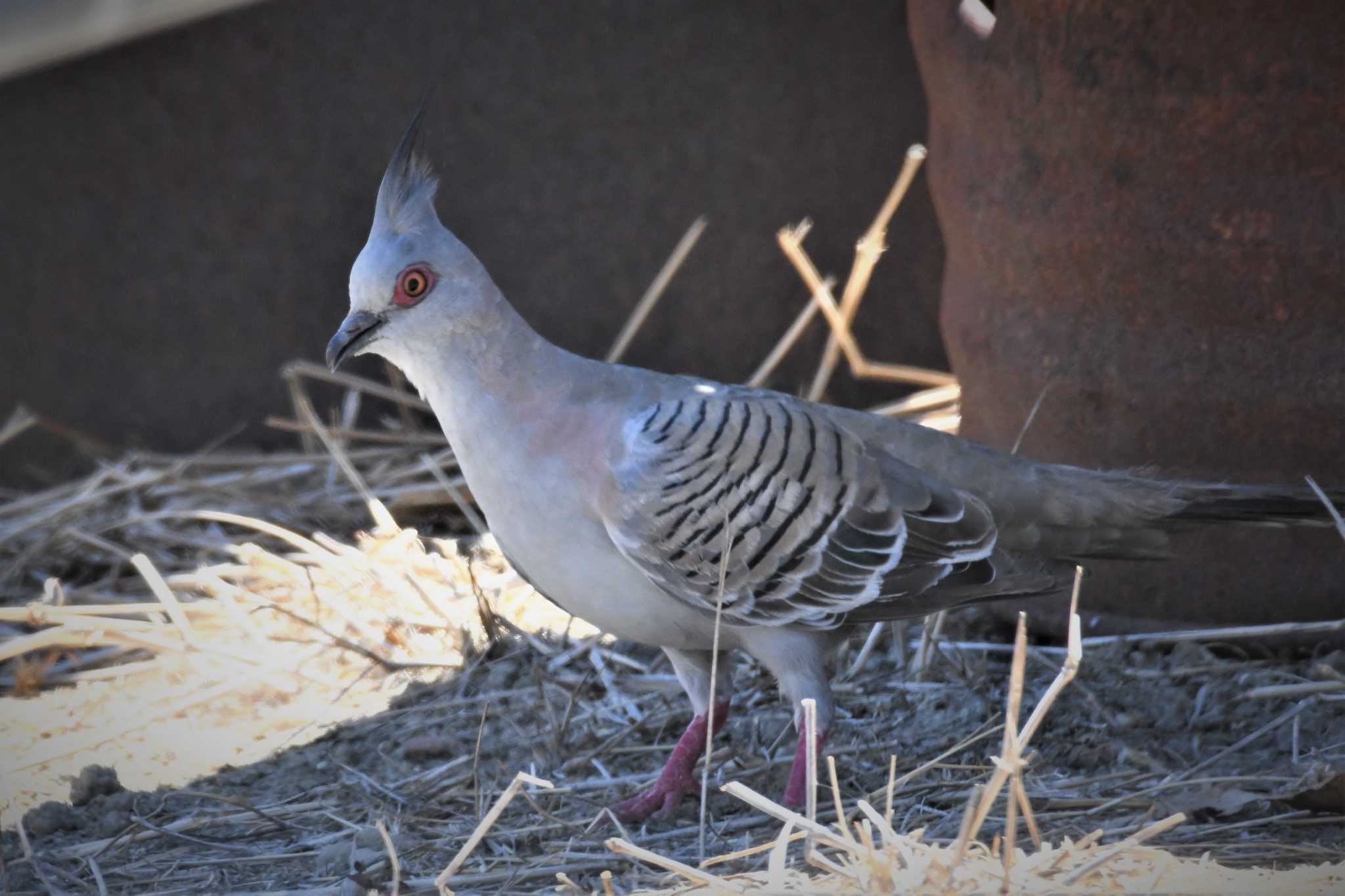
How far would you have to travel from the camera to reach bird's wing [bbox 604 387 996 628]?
3178 mm

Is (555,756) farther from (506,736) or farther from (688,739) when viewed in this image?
(688,739)

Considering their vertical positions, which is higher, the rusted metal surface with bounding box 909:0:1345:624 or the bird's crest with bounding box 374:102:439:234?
the bird's crest with bounding box 374:102:439:234

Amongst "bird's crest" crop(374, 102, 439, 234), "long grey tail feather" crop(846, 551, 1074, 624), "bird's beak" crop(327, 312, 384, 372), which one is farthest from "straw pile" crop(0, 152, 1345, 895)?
"bird's crest" crop(374, 102, 439, 234)

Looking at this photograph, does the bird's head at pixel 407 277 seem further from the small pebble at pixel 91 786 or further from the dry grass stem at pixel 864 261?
the dry grass stem at pixel 864 261

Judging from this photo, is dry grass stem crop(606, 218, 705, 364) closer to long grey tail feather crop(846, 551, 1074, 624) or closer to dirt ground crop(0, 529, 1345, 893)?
dirt ground crop(0, 529, 1345, 893)

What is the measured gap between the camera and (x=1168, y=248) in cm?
368

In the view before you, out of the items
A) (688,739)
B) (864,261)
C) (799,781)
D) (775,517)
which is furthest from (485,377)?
(864,261)

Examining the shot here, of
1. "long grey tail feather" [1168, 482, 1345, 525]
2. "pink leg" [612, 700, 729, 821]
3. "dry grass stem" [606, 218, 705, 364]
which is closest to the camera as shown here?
"pink leg" [612, 700, 729, 821]

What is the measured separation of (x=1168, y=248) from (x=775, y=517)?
4.01ft

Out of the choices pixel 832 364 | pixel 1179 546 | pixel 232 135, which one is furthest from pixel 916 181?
pixel 232 135

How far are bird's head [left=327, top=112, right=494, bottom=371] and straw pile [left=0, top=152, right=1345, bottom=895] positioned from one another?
855 millimetres

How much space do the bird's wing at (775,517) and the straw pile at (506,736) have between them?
1.31 ft

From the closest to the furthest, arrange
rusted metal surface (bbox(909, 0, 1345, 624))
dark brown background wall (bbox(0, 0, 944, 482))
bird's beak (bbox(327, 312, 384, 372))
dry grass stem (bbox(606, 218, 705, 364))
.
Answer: bird's beak (bbox(327, 312, 384, 372)) → rusted metal surface (bbox(909, 0, 1345, 624)) → dry grass stem (bbox(606, 218, 705, 364)) → dark brown background wall (bbox(0, 0, 944, 482))

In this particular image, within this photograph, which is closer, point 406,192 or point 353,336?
point 353,336
